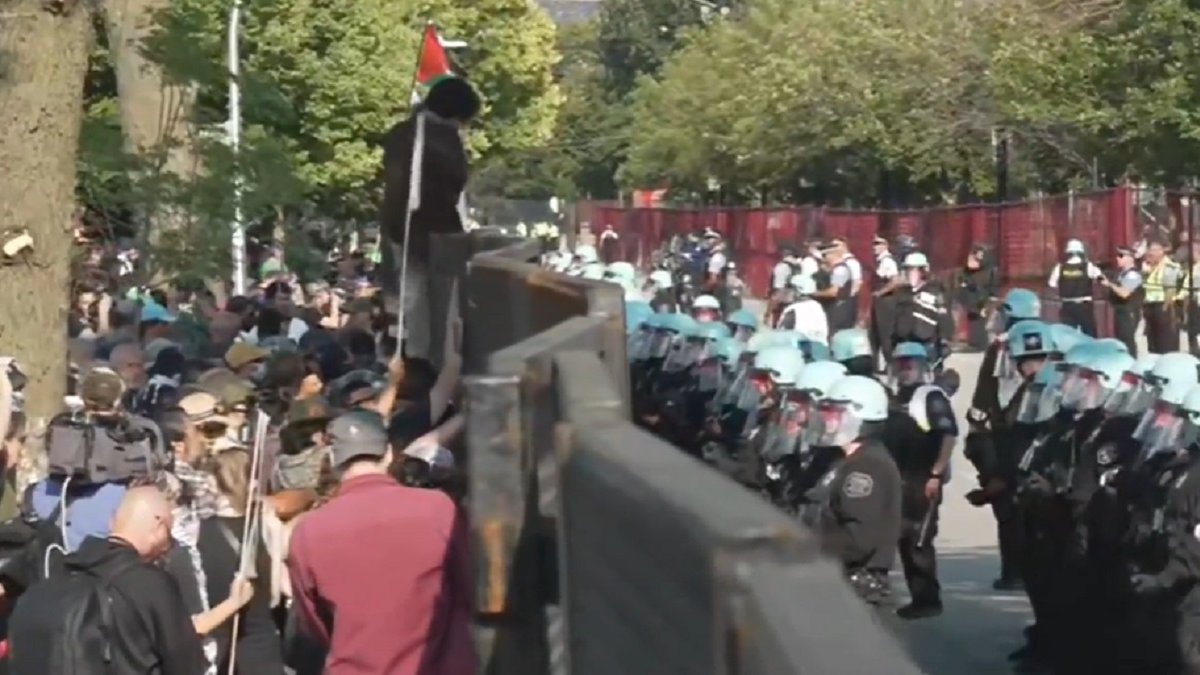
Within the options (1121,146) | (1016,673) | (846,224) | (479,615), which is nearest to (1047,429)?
(1016,673)

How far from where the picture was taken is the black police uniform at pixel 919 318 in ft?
89.1

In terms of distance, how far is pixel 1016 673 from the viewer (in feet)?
43.5

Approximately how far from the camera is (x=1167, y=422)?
11578mm

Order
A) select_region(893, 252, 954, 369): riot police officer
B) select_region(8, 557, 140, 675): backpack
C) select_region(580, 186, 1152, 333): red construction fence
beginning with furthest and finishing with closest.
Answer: select_region(580, 186, 1152, 333): red construction fence < select_region(893, 252, 954, 369): riot police officer < select_region(8, 557, 140, 675): backpack

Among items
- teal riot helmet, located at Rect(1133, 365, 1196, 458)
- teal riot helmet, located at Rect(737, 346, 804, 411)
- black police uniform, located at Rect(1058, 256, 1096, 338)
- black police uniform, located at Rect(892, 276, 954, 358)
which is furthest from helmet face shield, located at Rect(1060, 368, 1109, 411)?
black police uniform, located at Rect(1058, 256, 1096, 338)

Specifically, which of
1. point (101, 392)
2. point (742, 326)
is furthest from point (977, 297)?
point (101, 392)

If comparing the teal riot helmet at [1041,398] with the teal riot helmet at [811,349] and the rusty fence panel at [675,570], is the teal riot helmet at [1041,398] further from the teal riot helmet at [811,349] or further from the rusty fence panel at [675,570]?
the rusty fence panel at [675,570]

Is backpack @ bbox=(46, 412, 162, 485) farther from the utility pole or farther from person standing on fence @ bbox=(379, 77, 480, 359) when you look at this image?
the utility pole

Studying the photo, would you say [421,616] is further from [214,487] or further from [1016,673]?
[1016,673]

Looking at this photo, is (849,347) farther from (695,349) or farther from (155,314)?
(155,314)

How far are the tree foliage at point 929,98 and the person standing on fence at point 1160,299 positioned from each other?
9413 mm

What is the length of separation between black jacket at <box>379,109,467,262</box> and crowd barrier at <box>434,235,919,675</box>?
4280 millimetres

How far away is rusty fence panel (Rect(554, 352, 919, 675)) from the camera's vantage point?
7.20ft

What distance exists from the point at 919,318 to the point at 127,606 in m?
21.8
